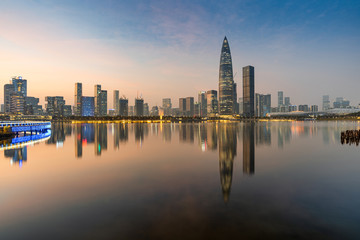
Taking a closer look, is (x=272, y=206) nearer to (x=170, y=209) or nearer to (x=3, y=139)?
(x=170, y=209)

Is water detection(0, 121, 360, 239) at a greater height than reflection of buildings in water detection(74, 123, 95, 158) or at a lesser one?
greater

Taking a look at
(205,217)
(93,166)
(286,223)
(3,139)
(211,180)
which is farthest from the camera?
(3,139)

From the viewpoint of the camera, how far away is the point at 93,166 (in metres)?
26.3

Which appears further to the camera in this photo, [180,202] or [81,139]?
[81,139]

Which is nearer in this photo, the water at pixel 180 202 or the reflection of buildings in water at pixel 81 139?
the water at pixel 180 202

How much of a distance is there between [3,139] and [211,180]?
179 feet

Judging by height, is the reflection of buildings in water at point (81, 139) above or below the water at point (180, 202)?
below

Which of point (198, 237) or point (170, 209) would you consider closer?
point (198, 237)

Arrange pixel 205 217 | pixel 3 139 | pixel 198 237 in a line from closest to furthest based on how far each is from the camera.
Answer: pixel 198 237 → pixel 205 217 → pixel 3 139

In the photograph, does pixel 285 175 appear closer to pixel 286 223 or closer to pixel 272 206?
pixel 272 206

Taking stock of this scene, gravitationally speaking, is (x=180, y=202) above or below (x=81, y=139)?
above

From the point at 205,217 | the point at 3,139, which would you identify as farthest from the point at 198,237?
the point at 3,139

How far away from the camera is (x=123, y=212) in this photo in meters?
12.6

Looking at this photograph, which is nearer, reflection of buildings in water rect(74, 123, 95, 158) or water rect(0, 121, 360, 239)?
water rect(0, 121, 360, 239)
